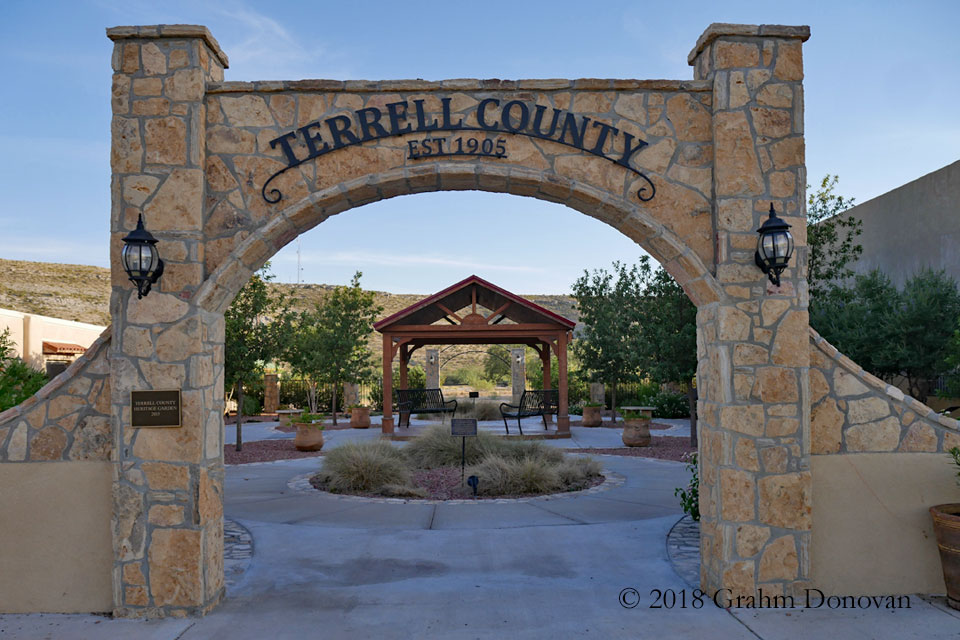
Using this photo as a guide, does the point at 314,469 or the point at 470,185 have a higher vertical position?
the point at 470,185

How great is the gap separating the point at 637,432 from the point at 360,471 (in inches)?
262

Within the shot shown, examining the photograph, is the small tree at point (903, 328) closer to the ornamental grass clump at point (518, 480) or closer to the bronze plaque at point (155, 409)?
the ornamental grass clump at point (518, 480)

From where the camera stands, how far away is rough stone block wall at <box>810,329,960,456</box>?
5152mm

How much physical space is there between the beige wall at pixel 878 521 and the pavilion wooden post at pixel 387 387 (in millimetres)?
11488

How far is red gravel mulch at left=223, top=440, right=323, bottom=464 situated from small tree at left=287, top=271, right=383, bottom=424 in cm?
400

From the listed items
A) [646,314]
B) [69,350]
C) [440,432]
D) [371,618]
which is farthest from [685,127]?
[69,350]

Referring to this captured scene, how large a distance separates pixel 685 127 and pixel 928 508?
3.54 meters

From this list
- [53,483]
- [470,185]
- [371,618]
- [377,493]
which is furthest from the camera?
[377,493]

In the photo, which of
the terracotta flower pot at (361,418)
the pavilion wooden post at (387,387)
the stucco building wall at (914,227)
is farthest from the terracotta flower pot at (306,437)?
the stucco building wall at (914,227)

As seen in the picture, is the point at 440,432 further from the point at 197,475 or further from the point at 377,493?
the point at 197,475

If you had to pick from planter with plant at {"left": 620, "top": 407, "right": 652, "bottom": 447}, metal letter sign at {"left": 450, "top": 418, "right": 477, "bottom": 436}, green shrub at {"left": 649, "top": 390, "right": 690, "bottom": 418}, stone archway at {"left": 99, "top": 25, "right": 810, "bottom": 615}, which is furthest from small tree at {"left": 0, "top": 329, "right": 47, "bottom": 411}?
green shrub at {"left": 649, "top": 390, "right": 690, "bottom": 418}

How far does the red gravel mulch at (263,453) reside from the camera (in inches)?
488

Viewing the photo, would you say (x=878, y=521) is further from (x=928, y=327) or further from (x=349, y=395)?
Result: (x=349, y=395)

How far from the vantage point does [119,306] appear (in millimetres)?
4945
